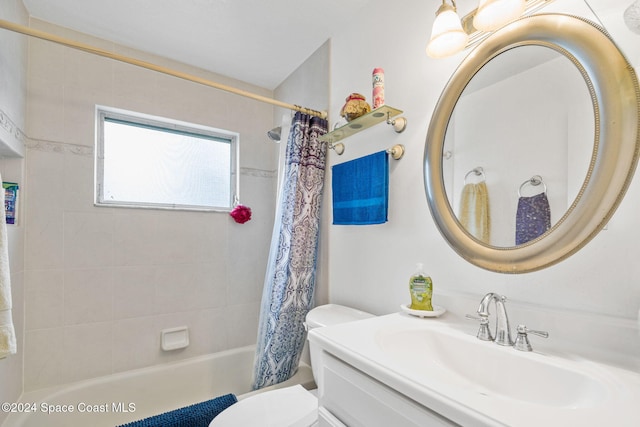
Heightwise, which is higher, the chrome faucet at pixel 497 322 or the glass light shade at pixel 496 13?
the glass light shade at pixel 496 13

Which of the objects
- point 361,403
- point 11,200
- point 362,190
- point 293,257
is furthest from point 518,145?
point 11,200

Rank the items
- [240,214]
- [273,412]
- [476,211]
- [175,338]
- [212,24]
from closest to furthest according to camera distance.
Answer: [476,211], [273,412], [212,24], [175,338], [240,214]

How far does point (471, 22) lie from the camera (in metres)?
1.04

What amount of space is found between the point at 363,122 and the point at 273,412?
133 centimetres

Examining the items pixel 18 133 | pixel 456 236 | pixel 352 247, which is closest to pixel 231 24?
pixel 18 133

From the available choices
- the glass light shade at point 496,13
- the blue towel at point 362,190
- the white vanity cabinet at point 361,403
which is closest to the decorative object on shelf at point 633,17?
the glass light shade at point 496,13

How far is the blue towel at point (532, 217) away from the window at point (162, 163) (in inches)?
74.2

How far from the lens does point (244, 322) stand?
2.24 metres

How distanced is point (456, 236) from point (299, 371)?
134 centimetres

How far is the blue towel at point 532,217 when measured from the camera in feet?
2.68

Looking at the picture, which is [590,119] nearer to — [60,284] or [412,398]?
[412,398]

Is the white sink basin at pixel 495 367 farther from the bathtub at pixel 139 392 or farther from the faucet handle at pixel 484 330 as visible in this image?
the bathtub at pixel 139 392

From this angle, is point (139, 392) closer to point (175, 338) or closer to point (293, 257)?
point (175, 338)

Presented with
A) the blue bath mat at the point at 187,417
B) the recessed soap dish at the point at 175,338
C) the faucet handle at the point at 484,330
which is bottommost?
the blue bath mat at the point at 187,417
